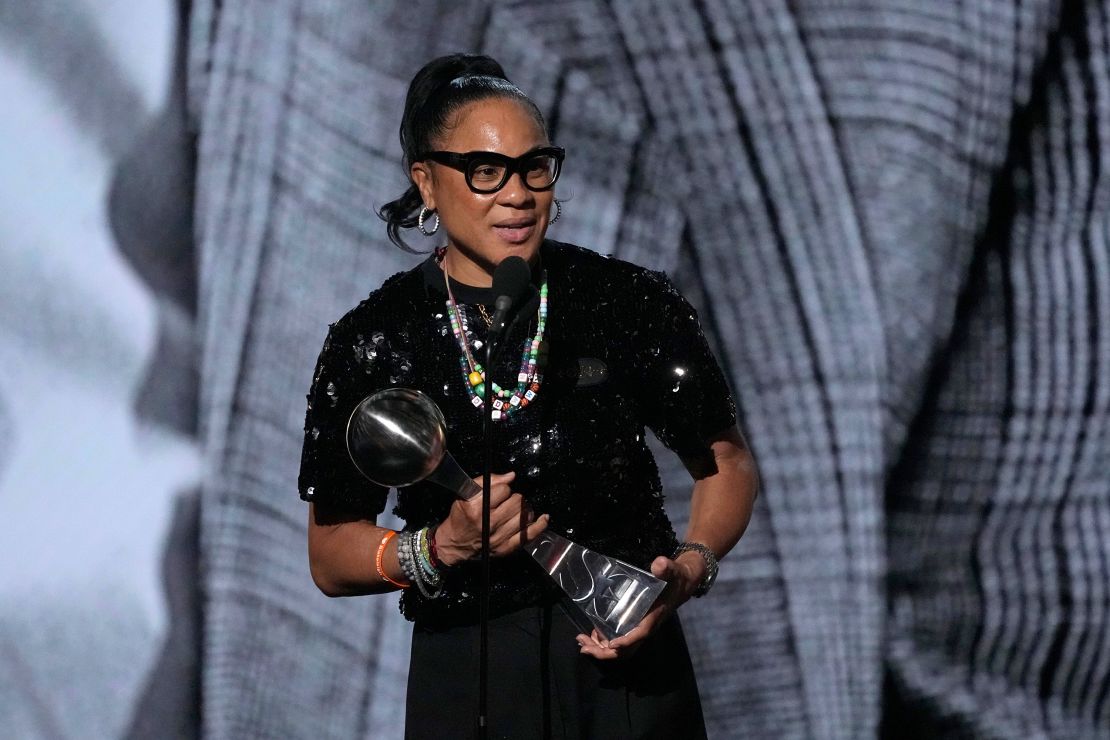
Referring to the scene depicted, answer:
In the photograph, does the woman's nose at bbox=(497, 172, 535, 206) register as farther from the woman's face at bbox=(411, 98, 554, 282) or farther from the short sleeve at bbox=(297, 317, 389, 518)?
the short sleeve at bbox=(297, 317, 389, 518)

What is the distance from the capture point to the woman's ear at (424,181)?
58.7 inches

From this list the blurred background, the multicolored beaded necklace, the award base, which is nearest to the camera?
the award base

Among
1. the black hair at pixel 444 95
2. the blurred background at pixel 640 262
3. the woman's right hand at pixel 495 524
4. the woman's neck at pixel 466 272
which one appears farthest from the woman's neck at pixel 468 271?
the blurred background at pixel 640 262

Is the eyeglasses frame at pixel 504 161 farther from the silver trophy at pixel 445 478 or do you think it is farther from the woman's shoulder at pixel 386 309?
the silver trophy at pixel 445 478

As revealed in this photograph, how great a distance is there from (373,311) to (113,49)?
3.71 ft

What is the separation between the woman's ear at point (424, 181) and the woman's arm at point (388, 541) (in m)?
0.36

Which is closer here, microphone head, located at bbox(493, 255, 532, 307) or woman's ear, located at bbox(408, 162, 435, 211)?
microphone head, located at bbox(493, 255, 532, 307)

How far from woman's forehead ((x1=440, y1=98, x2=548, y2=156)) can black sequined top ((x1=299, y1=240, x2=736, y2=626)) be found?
0.15 m

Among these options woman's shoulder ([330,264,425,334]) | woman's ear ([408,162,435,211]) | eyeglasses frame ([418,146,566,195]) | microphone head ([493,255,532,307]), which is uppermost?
woman's ear ([408,162,435,211])

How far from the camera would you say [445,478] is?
1.24 m

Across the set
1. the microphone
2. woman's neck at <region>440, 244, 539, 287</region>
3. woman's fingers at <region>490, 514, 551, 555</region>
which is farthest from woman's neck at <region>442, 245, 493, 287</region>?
woman's fingers at <region>490, 514, 551, 555</region>

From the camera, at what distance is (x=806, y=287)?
8.09 ft

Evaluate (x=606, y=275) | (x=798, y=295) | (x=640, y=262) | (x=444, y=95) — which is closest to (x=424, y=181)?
(x=444, y=95)

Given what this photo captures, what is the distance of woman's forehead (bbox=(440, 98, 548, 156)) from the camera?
4.60 feet
